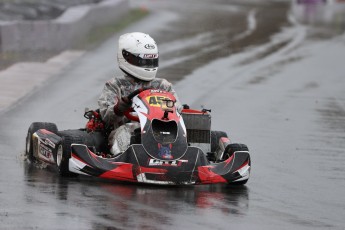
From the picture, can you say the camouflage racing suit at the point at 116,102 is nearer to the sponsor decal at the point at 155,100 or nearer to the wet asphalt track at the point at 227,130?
the sponsor decal at the point at 155,100

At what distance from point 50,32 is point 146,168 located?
14.8m

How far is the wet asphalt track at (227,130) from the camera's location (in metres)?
9.30

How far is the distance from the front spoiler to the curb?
40.9 feet

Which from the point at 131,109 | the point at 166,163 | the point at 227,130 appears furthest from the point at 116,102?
the point at 227,130

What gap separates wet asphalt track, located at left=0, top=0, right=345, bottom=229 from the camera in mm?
9305

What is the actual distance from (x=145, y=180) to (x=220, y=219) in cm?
137

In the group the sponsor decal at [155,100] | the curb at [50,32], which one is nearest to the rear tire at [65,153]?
the sponsor decal at [155,100]

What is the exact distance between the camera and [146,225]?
8766 mm

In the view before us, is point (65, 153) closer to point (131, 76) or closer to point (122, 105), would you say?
point (122, 105)

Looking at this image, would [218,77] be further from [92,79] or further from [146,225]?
[146,225]

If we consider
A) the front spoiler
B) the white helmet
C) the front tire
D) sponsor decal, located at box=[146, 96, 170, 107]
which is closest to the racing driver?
the white helmet

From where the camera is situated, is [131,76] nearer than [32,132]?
Yes

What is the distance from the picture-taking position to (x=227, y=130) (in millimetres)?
15414

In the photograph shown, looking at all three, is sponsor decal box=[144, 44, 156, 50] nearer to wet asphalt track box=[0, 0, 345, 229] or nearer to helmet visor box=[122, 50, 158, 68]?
helmet visor box=[122, 50, 158, 68]
